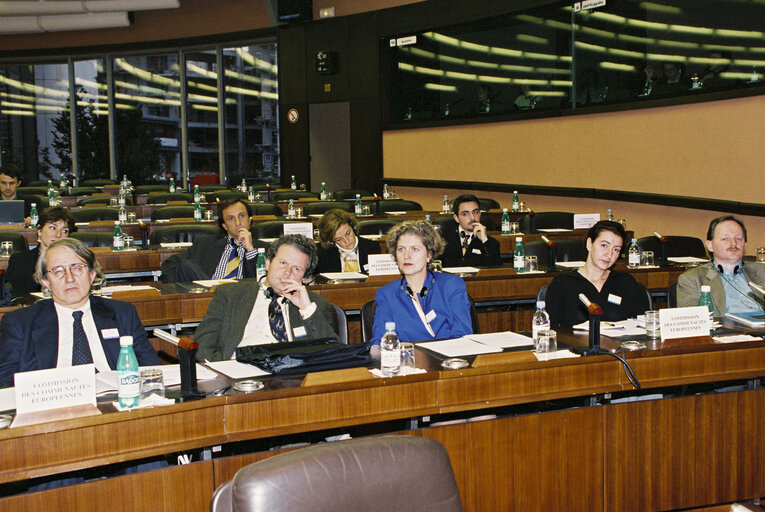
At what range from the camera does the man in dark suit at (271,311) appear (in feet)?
11.1

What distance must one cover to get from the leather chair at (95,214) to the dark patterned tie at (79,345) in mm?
4694

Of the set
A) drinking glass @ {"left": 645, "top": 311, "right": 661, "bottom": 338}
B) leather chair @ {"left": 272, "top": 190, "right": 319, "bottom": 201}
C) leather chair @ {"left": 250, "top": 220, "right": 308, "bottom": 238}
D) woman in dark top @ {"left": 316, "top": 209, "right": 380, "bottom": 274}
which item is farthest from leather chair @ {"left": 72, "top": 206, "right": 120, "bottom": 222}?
drinking glass @ {"left": 645, "top": 311, "right": 661, "bottom": 338}

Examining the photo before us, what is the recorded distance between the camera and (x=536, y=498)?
2.79m

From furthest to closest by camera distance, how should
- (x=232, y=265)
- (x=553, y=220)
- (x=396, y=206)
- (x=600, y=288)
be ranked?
(x=396, y=206), (x=553, y=220), (x=232, y=265), (x=600, y=288)

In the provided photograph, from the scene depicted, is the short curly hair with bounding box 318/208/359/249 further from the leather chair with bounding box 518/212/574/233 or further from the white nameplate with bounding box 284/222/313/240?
the leather chair with bounding box 518/212/574/233

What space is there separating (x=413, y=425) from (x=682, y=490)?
1050 mm

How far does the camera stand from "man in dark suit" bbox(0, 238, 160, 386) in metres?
2.94

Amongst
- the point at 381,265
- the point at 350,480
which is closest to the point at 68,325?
the point at 350,480

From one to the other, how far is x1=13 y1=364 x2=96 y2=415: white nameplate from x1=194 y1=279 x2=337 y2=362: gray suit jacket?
3.16 feet

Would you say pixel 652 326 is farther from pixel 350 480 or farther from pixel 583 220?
pixel 583 220

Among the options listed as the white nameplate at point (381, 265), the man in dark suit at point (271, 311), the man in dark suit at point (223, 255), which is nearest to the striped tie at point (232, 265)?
the man in dark suit at point (223, 255)

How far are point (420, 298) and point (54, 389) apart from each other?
174cm

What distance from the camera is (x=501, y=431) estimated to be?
276 centimetres

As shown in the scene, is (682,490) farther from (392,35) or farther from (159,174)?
(159,174)
